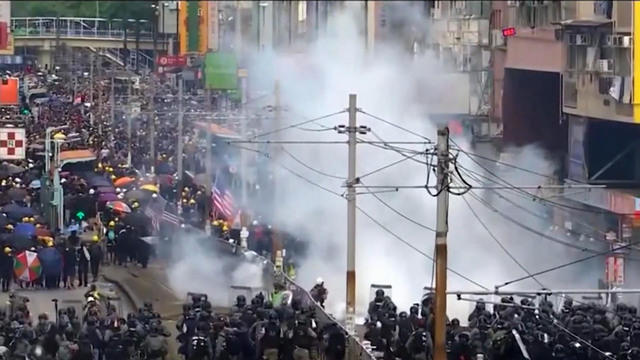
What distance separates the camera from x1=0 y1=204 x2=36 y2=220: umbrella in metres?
23.2

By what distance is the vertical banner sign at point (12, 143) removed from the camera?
23.1 meters

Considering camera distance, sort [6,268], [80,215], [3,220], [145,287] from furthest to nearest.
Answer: [145,287] → [80,215] → [3,220] → [6,268]

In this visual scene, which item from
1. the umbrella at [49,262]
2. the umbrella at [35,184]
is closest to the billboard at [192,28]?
the umbrella at [35,184]

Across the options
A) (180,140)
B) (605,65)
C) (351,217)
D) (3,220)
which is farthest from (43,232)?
(605,65)

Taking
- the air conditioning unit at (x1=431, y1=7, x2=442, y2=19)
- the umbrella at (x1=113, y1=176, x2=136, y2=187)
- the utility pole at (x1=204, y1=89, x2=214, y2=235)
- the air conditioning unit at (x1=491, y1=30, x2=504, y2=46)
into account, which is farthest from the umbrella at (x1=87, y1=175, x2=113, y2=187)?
the air conditioning unit at (x1=431, y1=7, x2=442, y2=19)

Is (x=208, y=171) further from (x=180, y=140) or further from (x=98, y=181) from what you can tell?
(x=98, y=181)

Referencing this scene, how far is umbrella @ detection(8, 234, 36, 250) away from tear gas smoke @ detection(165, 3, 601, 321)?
336 cm

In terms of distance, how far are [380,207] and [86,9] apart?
622cm

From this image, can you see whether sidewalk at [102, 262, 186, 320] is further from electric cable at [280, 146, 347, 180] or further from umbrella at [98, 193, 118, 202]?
electric cable at [280, 146, 347, 180]

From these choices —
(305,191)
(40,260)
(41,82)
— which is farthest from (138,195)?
(305,191)

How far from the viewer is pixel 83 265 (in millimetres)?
23188

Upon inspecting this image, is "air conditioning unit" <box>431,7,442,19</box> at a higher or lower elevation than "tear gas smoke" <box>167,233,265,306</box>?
higher

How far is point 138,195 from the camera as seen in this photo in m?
26.9

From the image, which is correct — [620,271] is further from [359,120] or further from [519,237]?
[359,120]
